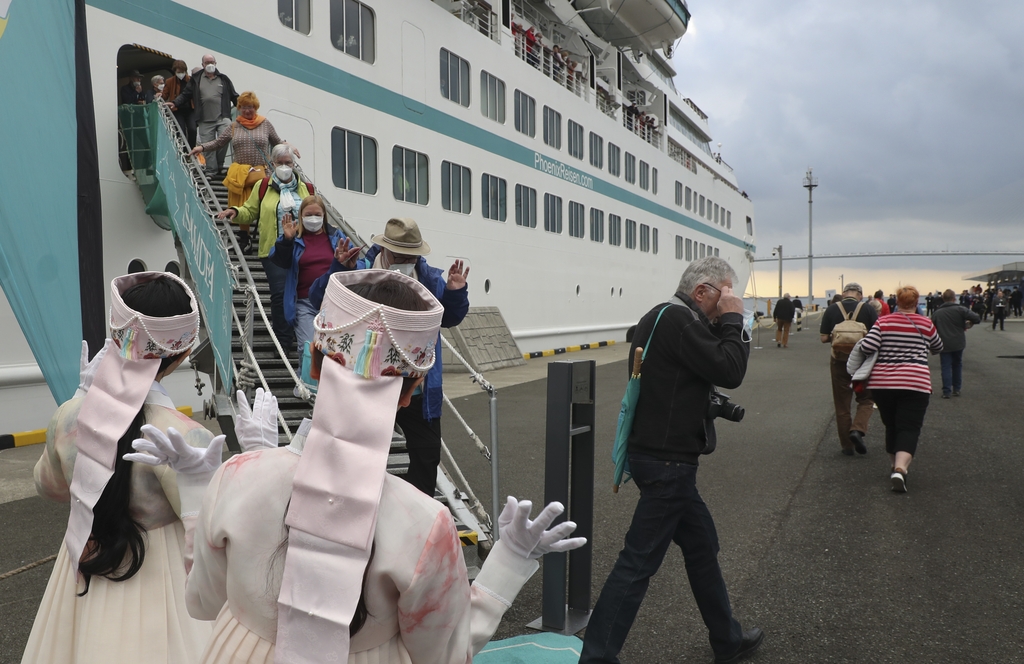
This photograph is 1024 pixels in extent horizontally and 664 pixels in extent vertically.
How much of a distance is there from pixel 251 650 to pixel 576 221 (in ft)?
77.2

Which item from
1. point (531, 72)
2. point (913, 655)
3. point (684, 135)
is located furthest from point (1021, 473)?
point (684, 135)

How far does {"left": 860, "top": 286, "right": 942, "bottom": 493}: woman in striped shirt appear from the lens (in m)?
6.79

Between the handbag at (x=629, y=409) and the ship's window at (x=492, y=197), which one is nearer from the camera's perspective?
the handbag at (x=629, y=409)

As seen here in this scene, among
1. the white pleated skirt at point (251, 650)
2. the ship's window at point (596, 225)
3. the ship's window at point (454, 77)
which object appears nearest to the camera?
the white pleated skirt at point (251, 650)

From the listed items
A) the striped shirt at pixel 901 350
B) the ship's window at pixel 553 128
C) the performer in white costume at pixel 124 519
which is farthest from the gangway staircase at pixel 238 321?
the ship's window at pixel 553 128

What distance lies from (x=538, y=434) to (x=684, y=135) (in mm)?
31368

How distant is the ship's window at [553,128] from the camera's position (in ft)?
73.8

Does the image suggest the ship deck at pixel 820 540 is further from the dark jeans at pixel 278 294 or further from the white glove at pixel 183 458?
the white glove at pixel 183 458

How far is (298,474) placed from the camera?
140 centimetres

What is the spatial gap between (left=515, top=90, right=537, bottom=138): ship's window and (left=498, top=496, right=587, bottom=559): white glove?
1995cm

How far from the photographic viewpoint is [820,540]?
5496mm

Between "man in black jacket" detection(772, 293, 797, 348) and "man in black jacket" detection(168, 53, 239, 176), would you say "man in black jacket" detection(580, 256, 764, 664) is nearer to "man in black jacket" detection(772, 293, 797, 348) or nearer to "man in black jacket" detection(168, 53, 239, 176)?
"man in black jacket" detection(168, 53, 239, 176)

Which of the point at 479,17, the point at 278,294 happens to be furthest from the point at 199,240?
the point at 479,17

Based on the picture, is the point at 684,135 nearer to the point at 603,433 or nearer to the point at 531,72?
the point at 531,72
